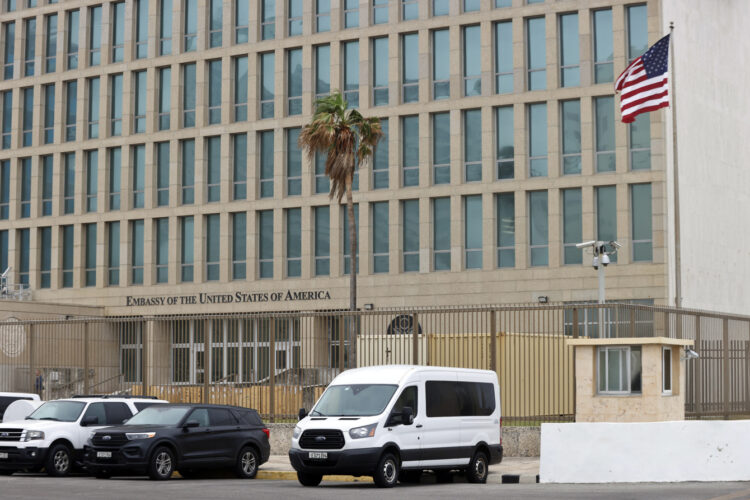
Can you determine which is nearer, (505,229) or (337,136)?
(337,136)

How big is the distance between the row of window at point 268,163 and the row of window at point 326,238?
1004 millimetres

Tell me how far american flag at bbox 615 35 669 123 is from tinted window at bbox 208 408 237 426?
15939 millimetres

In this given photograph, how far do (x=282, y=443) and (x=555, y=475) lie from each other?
858 cm

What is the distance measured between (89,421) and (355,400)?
6663 mm

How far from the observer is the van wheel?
2144cm

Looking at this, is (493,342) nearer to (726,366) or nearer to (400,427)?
(726,366)

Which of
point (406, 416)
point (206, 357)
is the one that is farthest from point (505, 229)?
point (406, 416)

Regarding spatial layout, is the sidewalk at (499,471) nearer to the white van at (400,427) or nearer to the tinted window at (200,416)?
the white van at (400,427)

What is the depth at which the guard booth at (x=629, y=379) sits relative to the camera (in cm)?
2269

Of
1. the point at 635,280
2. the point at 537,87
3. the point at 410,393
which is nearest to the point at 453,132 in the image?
the point at 537,87

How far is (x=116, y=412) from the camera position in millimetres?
24969

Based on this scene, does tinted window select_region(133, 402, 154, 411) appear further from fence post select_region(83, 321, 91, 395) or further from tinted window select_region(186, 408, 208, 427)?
fence post select_region(83, 321, 91, 395)

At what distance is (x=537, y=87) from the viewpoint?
49.0 metres

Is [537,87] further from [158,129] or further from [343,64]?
[158,129]
